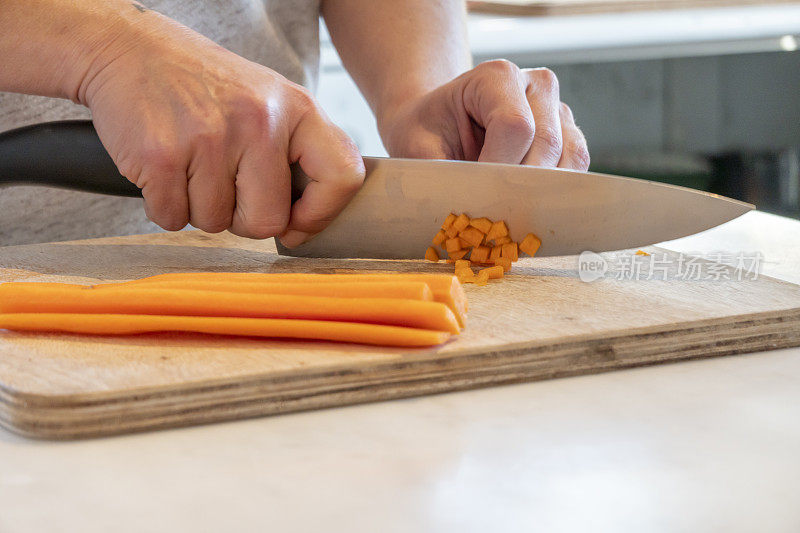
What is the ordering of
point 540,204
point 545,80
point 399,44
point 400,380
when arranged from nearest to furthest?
1. point 400,380
2. point 540,204
3. point 545,80
4. point 399,44

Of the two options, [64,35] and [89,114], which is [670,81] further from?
[64,35]

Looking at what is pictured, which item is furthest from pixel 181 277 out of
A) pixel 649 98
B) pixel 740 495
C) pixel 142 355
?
pixel 649 98

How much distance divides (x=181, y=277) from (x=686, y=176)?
2842 mm

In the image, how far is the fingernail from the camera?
1.19 meters

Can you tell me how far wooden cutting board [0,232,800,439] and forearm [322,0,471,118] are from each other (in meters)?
0.69

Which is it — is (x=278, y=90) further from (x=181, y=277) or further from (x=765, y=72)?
(x=765, y=72)

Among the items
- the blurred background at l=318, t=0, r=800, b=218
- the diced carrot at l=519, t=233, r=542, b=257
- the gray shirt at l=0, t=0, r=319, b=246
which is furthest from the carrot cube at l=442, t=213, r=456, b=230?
the blurred background at l=318, t=0, r=800, b=218

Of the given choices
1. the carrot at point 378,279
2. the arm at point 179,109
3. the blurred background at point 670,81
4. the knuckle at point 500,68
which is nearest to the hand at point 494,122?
the knuckle at point 500,68

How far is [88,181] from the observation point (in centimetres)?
118

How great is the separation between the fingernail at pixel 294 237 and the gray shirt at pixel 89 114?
0.49 meters

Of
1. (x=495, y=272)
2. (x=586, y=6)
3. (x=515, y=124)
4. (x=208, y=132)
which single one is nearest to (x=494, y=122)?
(x=515, y=124)

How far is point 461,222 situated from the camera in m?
1.14

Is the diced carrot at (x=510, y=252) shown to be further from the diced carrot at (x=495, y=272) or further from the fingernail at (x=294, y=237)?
the fingernail at (x=294, y=237)

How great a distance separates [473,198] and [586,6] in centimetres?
228
